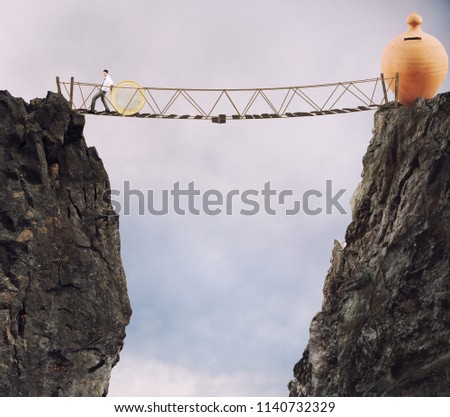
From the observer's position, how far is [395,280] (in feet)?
196

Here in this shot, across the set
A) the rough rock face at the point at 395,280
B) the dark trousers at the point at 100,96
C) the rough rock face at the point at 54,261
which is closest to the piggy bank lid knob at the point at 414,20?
the rough rock face at the point at 395,280

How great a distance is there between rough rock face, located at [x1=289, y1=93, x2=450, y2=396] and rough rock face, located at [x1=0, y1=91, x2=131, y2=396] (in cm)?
1095

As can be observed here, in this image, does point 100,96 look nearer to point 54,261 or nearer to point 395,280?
point 54,261

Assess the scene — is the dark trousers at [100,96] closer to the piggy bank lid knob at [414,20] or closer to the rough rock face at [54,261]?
the rough rock face at [54,261]

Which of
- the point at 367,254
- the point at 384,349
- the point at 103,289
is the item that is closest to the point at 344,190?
the point at 367,254

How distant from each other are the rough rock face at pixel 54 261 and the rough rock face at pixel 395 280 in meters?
10.9

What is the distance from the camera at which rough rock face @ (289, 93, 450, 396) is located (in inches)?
2250

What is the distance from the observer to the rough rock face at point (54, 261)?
59.7m

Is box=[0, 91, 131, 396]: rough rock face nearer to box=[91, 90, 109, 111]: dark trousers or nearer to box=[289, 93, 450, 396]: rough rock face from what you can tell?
box=[91, 90, 109, 111]: dark trousers

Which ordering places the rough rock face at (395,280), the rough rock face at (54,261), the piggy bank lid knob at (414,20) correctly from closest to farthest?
the rough rock face at (395,280) → the rough rock face at (54,261) → the piggy bank lid knob at (414,20)

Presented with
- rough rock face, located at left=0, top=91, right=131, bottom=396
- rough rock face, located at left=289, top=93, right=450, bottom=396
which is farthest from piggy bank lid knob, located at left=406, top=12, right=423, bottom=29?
rough rock face, located at left=0, top=91, right=131, bottom=396

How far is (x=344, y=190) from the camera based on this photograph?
61.6 meters

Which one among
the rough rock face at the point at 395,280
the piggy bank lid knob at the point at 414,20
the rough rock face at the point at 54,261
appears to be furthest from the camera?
the piggy bank lid knob at the point at 414,20
